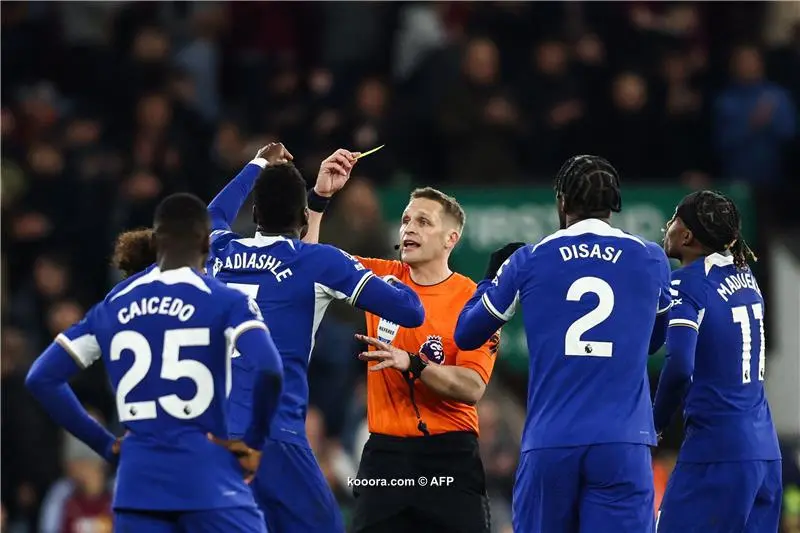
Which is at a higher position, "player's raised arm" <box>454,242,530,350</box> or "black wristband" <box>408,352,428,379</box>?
"player's raised arm" <box>454,242,530,350</box>

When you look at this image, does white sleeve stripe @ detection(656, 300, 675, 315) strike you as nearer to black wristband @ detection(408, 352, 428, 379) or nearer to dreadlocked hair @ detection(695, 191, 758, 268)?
dreadlocked hair @ detection(695, 191, 758, 268)

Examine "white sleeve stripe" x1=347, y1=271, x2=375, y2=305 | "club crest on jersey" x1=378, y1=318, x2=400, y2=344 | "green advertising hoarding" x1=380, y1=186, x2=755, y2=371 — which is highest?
"green advertising hoarding" x1=380, y1=186, x2=755, y2=371

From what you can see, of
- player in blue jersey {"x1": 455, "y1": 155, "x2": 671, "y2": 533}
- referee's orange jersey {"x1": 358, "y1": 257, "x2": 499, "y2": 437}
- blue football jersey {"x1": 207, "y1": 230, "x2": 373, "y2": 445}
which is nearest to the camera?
player in blue jersey {"x1": 455, "y1": 155, "x2": 671, "y2": 533}

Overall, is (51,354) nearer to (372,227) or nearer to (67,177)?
(372,227)

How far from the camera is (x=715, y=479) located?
8.05 meters

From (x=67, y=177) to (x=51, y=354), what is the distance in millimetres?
8457

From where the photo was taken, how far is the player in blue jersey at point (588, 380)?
7.27 metres

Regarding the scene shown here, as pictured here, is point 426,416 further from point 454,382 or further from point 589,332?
point 589,332

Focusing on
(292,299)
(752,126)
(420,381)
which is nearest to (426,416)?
(420,381)

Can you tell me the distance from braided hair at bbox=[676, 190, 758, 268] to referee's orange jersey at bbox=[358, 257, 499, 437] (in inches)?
46.8

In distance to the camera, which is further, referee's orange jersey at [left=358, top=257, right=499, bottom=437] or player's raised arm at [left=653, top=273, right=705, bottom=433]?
referee's orange jersey at [left=358, top=257, right=499, bottom=437]

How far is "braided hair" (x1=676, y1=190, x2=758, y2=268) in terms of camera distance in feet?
26.9

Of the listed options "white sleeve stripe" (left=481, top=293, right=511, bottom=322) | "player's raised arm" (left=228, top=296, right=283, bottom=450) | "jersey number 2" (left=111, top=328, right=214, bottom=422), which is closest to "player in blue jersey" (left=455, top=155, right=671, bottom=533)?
"white sleeve stripe" (left=481, top=293, right=511, bottom=322)

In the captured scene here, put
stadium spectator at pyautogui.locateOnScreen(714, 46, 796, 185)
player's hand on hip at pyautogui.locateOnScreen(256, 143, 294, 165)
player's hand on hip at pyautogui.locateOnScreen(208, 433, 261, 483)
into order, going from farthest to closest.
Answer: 1. stadium spectator at pyautogui.locateOnScreen(714, 46, 796, 185)
2. player's hand on hip at pyautogui.locateOnScreen(256, 143, 294, 165)
3. player's hand on hip at pyautogui.locateOnScreen(208, 433, 261, 483)
